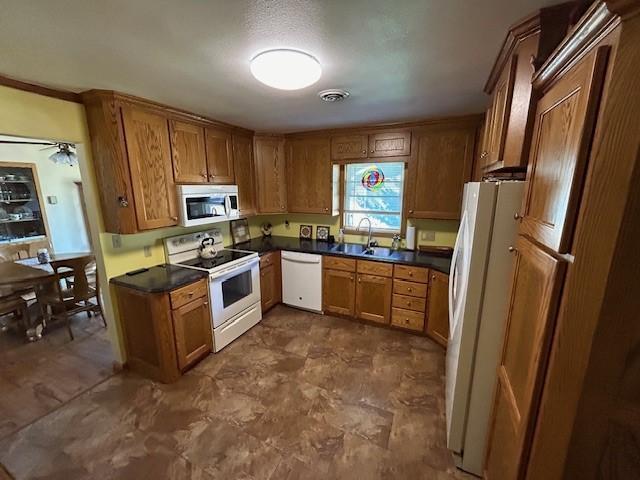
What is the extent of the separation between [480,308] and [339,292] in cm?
197

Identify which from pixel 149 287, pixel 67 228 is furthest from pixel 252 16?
pixel 67 228

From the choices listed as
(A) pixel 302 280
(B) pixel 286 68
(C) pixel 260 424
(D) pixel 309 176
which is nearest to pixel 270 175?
(D) pixel 309 176

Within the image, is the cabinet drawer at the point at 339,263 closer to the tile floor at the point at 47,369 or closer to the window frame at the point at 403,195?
the window frame at the point at 403,195

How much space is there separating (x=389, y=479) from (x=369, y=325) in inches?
68.4

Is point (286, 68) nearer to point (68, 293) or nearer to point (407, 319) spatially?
point (407, 319)

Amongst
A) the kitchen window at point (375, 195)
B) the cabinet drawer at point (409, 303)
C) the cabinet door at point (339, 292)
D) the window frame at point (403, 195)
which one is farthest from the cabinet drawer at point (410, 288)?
the kitchen window at point (375, 195)

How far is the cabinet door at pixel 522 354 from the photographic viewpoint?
79 centimetres

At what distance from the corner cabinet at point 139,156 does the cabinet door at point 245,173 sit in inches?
21.8

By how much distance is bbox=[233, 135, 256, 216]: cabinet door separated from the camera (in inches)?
128

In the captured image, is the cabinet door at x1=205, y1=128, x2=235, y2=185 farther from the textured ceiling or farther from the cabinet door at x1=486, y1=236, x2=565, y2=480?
the cabinet door at x1=486, y1=236, x2=565, y2=480

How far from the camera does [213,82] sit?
181 centimetres

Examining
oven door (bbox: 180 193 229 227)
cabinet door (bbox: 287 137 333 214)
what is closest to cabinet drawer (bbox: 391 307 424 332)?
cabinet door (bbox: 287 137 333 214)

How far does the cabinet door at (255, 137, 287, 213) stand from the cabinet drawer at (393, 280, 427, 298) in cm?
181

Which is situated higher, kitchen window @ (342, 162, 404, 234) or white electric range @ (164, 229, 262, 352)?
kitchen window @ (342, 162, 404, 234)
